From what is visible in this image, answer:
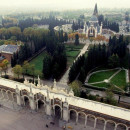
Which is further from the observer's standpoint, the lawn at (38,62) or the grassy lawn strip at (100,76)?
the lawn at (38,62)

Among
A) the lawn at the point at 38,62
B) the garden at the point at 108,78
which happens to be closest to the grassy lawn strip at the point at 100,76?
the garden at the point at 108,78

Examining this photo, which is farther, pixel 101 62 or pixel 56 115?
pixel 101 62

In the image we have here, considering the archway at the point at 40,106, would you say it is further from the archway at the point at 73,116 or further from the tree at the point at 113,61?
the tree at the point at 113,61

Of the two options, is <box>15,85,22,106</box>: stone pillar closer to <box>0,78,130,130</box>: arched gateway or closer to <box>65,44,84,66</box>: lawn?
<box>0,78,130,130</box>: arched gateway

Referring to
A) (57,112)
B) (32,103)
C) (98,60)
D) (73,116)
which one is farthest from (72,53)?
(73,116)

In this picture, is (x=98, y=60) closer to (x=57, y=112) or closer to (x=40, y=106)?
(x=57, y=112)


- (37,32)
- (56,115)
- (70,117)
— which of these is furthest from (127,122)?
(37,32)

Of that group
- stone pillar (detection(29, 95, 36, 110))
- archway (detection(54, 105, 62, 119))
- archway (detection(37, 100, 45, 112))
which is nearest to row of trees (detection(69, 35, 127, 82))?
archway (detection(54, 105, 62, 119))

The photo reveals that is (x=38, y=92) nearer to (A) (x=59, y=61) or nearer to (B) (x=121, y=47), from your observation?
(A) (x=59, y=61)
